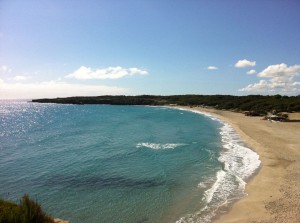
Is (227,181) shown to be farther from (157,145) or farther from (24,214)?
(24,214)

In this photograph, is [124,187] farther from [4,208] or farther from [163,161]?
[4,208]

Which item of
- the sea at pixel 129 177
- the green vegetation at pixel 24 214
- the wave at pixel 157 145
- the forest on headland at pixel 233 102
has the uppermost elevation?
the forest on headland at pixel 233 102

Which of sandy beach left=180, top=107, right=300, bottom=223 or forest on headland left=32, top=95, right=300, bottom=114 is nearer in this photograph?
sandy beach left=180, top=107, right=300, bottom=223

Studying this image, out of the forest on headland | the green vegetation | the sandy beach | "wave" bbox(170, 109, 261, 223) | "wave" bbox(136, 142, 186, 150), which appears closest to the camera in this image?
the green vegetation

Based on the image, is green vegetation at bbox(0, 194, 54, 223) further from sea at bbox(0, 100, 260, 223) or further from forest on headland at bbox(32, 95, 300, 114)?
forest on headland at bbox(32, 95, 300, 114)

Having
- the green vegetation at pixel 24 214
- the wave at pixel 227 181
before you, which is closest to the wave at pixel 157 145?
the wave at pixel 227 181

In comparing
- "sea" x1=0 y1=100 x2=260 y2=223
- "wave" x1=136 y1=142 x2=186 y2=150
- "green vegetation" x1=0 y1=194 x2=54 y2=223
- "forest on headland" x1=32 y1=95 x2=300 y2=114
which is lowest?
"sea" x1=0 y1=100 x2=260 y2=223

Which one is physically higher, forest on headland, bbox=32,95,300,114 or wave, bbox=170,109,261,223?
forest on headland, bbox=32,95,300,114

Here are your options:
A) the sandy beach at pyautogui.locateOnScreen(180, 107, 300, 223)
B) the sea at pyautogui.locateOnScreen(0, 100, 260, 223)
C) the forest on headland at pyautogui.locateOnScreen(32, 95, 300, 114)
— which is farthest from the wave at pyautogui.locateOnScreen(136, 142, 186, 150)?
the forest on headland at pyautogui.locateOnScreen(32, 95, 300, 114)

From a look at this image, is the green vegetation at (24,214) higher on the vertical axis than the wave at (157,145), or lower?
higher

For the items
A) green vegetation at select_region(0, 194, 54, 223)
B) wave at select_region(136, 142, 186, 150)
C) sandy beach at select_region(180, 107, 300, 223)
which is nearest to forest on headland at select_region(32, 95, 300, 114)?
sandy beach at select_region(180, 107, 300, 223)

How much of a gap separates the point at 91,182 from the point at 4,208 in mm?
12087

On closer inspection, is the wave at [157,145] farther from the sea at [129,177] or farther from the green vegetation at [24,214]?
the green vegetation at [24,214]

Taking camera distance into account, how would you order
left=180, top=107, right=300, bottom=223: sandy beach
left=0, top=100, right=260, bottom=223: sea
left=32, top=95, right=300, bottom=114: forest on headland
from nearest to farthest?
left=180, top=107, right=300, bottom=223: sandy beach, left=0, top=100, right=260, bottom=223: sea, left=32, top=95, right=300, bottom=114: forest on headland
